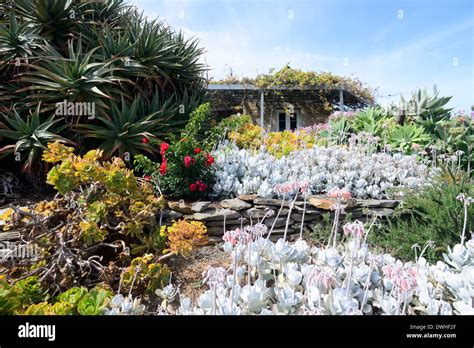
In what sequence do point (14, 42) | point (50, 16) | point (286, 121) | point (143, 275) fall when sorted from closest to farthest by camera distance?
point (143, 275)
point (14, 42)
point (50, 16)
point (286, 121)

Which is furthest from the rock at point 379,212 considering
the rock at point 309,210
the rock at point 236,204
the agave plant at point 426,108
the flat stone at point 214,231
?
the agave plant at point 426,108

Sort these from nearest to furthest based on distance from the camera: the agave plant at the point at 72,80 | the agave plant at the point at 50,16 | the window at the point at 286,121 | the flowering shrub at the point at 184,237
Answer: the flowering shrub at the point at 184,237 → the agave plant at the point at 72,80 → the agave plant at the point at 50,16 → the window at the point at 286,121

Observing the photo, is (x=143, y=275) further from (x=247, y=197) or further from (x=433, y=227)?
(x=433, y=227)

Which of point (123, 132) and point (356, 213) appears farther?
point (123, 132)

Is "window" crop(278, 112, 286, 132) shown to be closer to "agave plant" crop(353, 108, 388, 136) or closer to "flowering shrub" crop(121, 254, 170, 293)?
"agave plant" crop(353, 108, 388, 136)

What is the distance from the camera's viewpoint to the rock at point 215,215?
8.46 ft

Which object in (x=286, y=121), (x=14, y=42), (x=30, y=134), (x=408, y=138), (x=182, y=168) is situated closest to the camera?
(x=182, y=168)

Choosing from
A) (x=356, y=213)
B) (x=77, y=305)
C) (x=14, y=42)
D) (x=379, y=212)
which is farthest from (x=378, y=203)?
(x=14, y=42)

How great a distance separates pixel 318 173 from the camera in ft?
10.9

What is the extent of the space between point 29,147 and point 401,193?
3.62 metres

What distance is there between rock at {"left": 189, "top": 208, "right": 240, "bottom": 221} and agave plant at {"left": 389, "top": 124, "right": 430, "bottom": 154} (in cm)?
310

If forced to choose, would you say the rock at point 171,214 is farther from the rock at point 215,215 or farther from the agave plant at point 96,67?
the agave plant at point 96,67

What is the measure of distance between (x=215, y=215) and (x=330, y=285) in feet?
4.07

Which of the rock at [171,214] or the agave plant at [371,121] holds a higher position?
the agave plant at [371,121]
